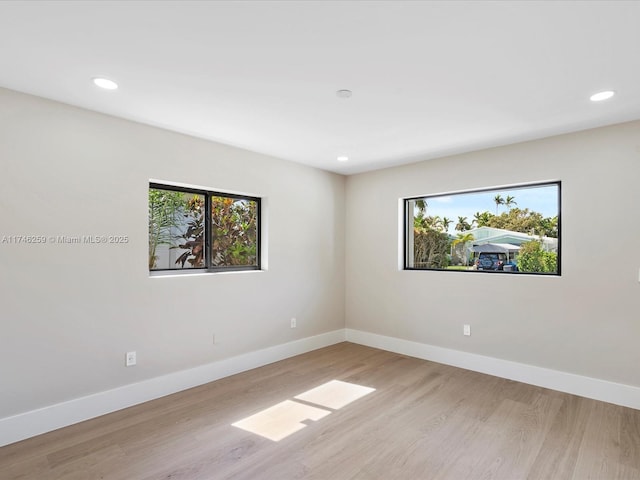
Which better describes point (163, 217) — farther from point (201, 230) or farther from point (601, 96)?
point (601, 96)

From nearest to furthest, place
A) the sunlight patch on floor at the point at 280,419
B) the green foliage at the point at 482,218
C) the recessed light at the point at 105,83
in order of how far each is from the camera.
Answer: the recessed light at the point at 105,83 → the sunlight patch on floor at the point at 280,419 → the green foliage at the point at 482,218

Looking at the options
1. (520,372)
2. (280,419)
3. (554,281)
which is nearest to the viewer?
(280,419)

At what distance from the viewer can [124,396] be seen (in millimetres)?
2873

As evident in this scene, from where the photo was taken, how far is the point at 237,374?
11.9ft

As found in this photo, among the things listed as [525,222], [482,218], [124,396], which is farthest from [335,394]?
[525,222]

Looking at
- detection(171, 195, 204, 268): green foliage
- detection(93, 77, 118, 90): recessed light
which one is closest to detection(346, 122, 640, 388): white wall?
detection(171, 195, 204, 268): green foliage

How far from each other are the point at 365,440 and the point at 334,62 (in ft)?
8.00

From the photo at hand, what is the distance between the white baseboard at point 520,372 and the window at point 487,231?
0.93m

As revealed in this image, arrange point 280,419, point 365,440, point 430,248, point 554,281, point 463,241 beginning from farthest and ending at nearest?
1. point 430,248
2. point 463,241
3. point 554,281
4. point 280,419
5. point 365,440

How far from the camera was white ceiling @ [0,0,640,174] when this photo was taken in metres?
1.61

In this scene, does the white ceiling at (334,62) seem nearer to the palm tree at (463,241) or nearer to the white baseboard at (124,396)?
the palm tree at (463,241)

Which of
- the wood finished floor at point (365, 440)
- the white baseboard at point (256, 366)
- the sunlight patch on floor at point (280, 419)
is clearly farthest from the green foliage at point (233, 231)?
the sunlight patch on floor at point (280, 419)

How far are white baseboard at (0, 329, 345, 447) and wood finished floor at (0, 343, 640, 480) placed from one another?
2.7 inches

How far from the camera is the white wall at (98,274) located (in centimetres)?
243
